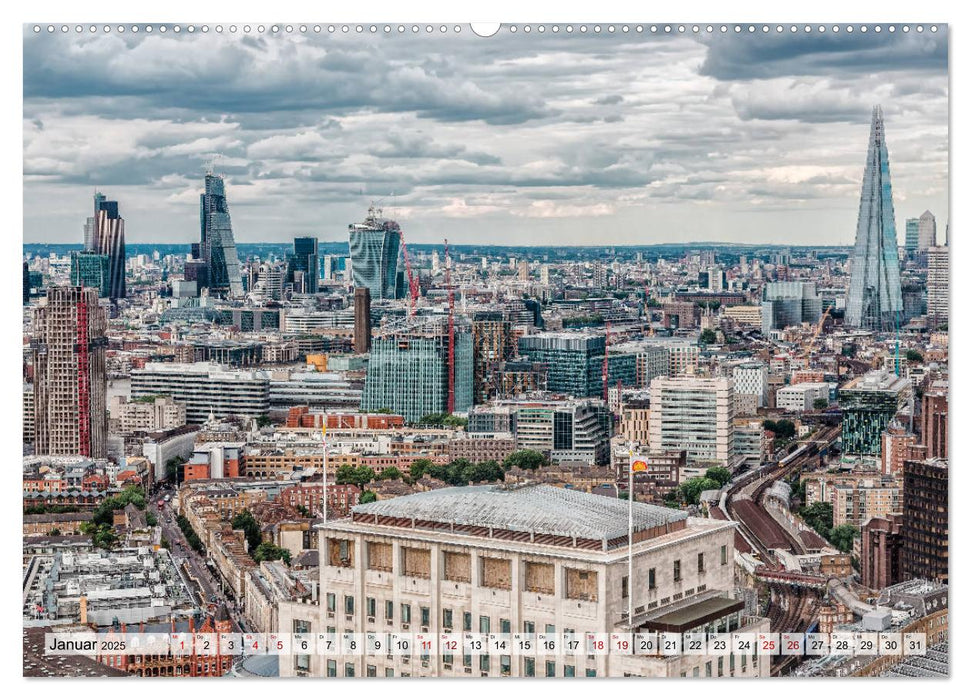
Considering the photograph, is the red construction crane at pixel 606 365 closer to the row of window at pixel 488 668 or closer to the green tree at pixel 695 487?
the green tree at pixel 695 487

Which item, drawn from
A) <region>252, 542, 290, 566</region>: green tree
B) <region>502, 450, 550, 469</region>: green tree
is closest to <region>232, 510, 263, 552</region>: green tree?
<region>252, 542, 290, 566</region>: green tree

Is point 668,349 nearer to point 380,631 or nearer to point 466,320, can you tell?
point 466,320

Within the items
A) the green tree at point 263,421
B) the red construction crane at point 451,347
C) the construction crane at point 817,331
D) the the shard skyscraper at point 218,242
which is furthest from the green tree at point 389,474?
the construction crane at point 817,331

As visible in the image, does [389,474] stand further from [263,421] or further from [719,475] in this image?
[263,421]

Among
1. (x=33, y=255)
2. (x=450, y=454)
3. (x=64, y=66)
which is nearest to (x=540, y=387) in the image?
(x=450, y=454)

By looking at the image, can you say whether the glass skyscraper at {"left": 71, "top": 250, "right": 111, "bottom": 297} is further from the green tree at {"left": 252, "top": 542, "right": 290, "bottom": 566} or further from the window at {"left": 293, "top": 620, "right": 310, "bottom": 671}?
the window at {"left": 293, "top": 620, "right": 310, "bottom": 671}

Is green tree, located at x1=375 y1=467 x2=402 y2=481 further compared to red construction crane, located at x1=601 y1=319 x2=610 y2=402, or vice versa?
red construction crane, located at x1=601 y1=319 x2=610 y2=402
